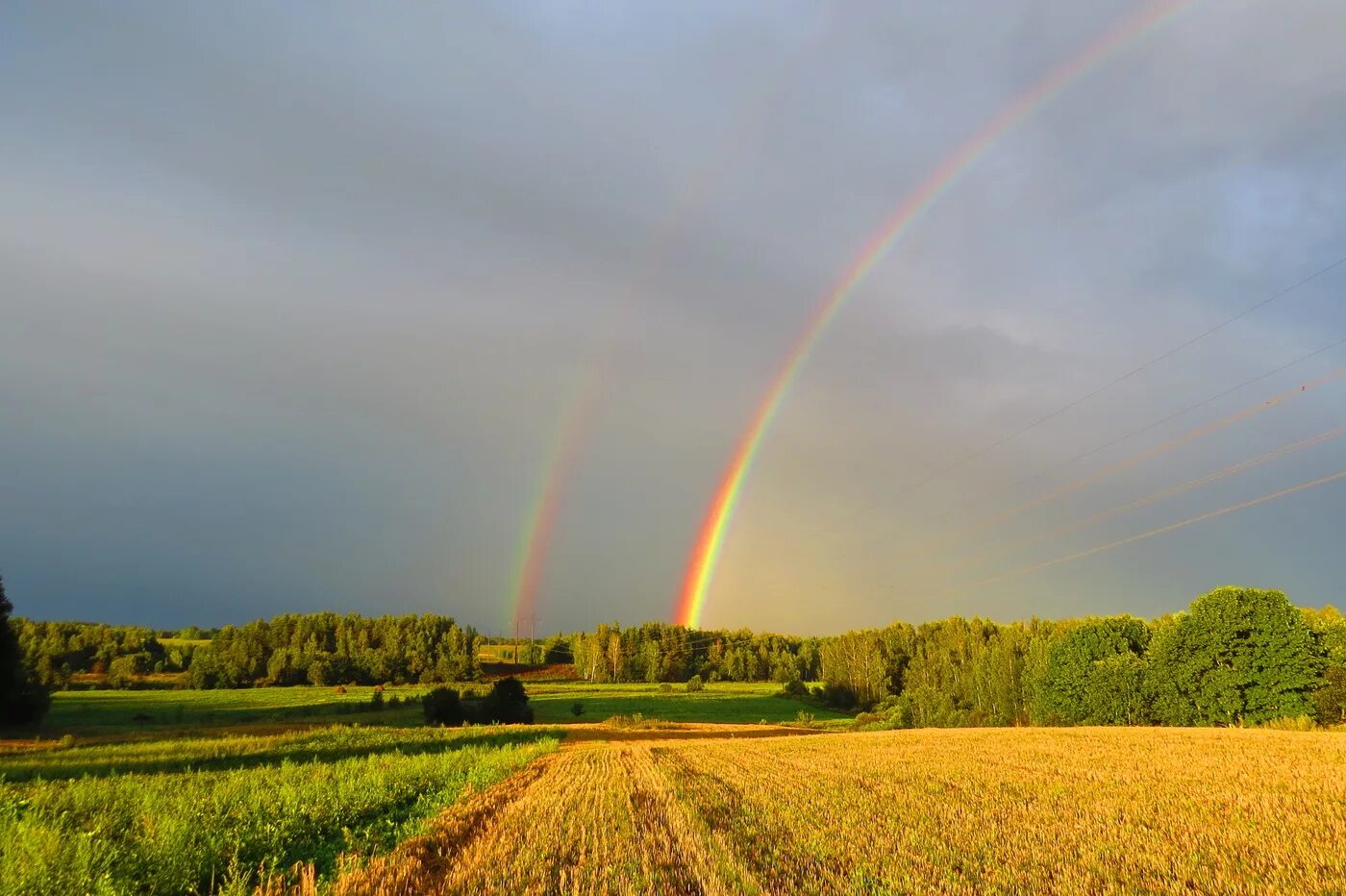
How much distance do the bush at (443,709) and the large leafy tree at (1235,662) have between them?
71210mm

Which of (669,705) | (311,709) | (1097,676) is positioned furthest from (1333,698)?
(311,709)

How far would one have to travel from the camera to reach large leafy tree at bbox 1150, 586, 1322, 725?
66.5 m

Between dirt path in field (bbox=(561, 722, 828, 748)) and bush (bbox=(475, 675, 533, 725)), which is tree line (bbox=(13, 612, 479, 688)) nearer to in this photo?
bush (bbox=(475, 675, 533, 725))

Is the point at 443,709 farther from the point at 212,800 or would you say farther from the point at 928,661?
the point at 928,661

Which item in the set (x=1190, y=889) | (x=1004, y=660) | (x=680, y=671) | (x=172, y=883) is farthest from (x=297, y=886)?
(x=680, y=671)

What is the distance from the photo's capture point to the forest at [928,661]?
6888cm

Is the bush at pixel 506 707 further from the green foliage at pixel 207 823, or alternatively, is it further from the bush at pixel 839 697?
the bush at pixel 839 697

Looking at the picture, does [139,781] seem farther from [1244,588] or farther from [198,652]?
[198,652]

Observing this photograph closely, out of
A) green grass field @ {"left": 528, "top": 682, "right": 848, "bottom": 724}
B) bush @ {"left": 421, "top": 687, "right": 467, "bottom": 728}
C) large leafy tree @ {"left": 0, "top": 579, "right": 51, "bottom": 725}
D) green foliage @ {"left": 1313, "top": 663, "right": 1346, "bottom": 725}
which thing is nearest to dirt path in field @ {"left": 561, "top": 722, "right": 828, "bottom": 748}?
green grass field @ {"left": 528, "top": 682, "right": 848, "bottom": 724}

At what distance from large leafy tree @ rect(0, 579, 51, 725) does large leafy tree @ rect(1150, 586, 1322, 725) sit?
105 metres

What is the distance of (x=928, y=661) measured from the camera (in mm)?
139250

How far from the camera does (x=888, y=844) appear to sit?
1244 cm

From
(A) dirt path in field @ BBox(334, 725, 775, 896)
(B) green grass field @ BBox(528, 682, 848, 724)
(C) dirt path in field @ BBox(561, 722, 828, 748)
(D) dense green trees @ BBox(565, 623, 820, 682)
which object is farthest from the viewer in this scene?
(D) dense green trees @ BBox(565, 623, 820, 682)

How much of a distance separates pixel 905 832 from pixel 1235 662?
76.6 metres
